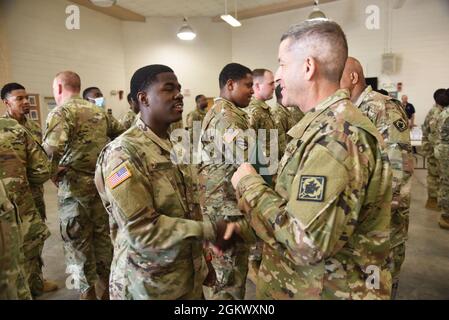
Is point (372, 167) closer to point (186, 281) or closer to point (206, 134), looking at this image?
point (186, 281)

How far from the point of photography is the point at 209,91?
11406 millimetres

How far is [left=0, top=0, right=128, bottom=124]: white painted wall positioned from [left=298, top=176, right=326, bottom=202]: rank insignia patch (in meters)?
7.38

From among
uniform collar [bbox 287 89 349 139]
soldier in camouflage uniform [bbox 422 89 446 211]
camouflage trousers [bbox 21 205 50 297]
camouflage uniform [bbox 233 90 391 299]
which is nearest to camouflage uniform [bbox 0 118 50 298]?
camouflage trousers [bbox 21 205 50 297]

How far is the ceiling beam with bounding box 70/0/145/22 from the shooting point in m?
8.79

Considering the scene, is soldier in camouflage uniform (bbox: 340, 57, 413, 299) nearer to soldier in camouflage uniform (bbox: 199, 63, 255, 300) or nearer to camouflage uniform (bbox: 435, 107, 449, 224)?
soldier in camouflage uniform (bbox: 199, 63, 255, 300)

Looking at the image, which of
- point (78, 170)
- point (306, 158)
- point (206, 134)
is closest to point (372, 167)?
point (306, 158)

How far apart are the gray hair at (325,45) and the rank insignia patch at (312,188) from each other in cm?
42

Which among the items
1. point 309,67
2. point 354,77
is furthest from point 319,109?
point 354,77

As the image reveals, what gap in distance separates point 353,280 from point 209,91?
10665 mm

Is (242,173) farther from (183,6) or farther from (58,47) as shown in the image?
(183,6)

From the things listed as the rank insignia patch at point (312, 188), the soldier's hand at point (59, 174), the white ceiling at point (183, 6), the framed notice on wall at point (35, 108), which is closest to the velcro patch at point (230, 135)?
the soldier's hand at point (59, 174)

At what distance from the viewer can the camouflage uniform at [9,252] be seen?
94 centimetres

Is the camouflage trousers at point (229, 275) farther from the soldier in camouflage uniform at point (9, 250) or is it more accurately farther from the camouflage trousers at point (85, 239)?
the soldier in camouflage uniform at point (9, 250)

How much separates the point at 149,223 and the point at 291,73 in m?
0.77
